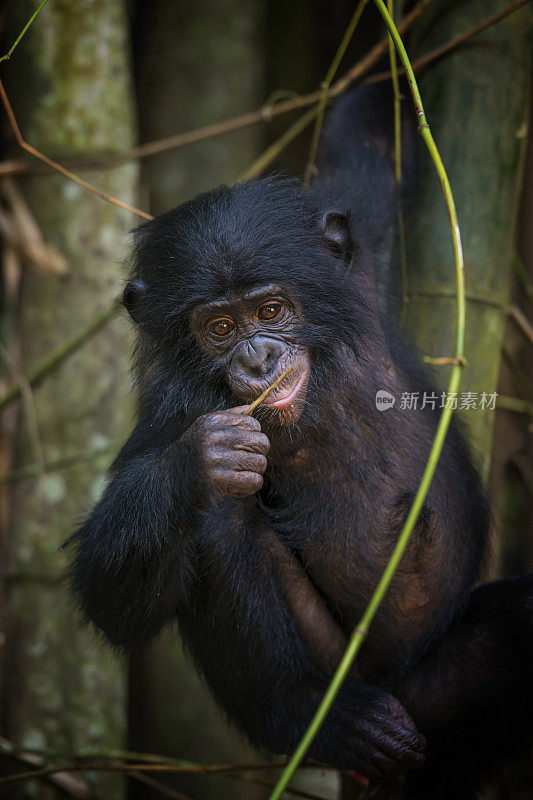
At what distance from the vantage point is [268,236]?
3.27 m

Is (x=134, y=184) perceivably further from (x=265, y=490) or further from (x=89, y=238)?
(x=265, y=490)

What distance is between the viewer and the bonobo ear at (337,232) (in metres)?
3.42

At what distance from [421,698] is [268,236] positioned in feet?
6.37

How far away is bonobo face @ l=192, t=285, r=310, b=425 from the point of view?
305 cm

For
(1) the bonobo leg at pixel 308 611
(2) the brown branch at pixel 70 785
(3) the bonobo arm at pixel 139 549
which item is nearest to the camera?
(3) the bonobo arm at pixel 139 549

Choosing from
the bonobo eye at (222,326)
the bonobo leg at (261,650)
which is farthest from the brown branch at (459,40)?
the bonobo leg at (261,650)

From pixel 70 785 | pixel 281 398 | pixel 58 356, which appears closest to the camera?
pixel 281 398

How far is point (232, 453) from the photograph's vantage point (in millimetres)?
2721

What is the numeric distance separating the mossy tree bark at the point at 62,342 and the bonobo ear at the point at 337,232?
1.70 meters

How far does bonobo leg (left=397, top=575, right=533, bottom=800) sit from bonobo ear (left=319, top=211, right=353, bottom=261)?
150cm

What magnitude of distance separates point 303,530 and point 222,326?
902mm

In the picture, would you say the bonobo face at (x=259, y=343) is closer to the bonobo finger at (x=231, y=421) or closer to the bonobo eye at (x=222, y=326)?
the bonobo eye at (x=222, y=326)

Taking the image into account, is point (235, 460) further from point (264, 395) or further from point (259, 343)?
point (259, 343)

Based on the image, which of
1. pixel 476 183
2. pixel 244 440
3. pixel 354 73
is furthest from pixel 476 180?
pixel 244 440
